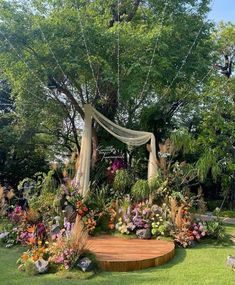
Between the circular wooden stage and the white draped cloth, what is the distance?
4.25 feet

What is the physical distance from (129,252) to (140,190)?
6.80 ft

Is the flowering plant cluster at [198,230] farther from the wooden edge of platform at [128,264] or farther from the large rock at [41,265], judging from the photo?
the large rock at [41,265]

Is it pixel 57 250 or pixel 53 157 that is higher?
pixel 53 157

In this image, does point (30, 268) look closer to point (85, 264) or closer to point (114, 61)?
point (85, 264)

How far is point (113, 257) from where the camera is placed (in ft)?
15.8

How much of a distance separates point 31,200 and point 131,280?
2983 millimetres

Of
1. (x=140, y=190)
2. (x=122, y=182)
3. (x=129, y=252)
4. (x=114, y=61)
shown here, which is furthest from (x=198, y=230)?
(x=114, y=61)

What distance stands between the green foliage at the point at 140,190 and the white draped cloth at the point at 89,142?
32 centimetres

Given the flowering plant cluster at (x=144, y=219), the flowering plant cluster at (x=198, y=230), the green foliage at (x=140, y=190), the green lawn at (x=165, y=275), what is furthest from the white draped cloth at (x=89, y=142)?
the green lawn at (x=165, y=275)

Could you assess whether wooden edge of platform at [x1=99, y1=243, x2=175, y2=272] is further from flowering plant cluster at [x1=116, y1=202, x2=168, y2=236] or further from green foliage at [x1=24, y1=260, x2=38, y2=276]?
flowering plant cluster at [x1=116, y1=202, x2=168, y2=236]

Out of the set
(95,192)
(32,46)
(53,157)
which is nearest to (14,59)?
(32,46)

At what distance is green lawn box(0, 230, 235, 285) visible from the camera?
13.3 ft

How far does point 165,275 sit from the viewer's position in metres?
4.35

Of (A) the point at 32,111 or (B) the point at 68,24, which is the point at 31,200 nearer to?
(B) the point at 68,24
